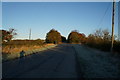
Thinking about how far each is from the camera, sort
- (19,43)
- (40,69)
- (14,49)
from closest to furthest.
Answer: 1. (40,69)
2. (14,49)
3. (19,43)

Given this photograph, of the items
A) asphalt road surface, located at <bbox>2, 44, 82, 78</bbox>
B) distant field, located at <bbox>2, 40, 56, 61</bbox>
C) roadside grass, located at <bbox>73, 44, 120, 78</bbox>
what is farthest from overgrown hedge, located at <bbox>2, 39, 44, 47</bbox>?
roadside grass, located at <bbox>73, 44, 120, 78</bbox>

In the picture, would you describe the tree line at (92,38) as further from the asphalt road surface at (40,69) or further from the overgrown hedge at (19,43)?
the asphalt road surface at (40,69)

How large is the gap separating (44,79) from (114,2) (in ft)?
62.4

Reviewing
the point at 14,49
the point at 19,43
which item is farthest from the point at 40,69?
the point at 19,43

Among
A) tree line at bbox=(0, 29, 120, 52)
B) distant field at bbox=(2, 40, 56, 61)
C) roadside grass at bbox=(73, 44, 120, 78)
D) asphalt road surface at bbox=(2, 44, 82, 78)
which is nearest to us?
asphalt road surface at bbox=(2, 44, 82, 78)

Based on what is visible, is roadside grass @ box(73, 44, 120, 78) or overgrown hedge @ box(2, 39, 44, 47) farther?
overgrown hedge @ box(2, 39, 44, 47)

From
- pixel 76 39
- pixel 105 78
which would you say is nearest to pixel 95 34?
pixel 105 78

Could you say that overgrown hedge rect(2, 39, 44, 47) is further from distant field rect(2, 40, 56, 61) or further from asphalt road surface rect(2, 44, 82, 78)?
asphalt road surface rect(2, 44, 82, 78)

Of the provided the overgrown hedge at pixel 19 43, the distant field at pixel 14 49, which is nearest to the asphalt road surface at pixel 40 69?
the distant field at pixel 14 49

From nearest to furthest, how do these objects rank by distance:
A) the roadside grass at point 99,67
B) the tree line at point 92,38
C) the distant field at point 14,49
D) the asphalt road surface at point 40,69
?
the asphalt road surface at point 40,69, the roadside grass at point 99,67, the distant field at point 14,49, the tree line at point 92,38

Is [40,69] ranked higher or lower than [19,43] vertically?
lower

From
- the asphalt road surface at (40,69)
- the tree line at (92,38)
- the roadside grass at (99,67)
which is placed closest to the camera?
the asphalt road surface at (40,69)

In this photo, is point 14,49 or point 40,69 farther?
point 14,49

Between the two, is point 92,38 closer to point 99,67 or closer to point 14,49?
point 14,49
